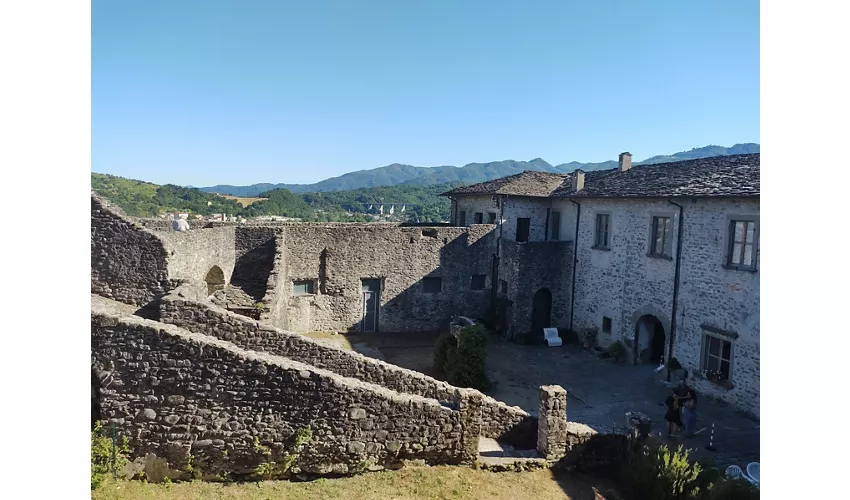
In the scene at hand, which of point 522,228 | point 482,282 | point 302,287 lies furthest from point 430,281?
point 302,287

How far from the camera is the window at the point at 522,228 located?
873 inches

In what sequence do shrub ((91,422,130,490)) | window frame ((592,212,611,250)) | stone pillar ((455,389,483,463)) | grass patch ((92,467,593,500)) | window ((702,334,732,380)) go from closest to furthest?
shrub ((91,422,130,490)) < grass patch ((92,467,593,500)) < stone pillar ((455,389,483,463)) < window ((702,334,732,380)) < window frame ((592,212,611,250))

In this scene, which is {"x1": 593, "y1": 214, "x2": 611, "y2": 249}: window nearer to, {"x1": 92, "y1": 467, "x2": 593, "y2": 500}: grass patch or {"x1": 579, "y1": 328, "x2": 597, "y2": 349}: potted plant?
{"x1": 579, "y1": 328, "x2": 597, "y2": 349}: potted plant

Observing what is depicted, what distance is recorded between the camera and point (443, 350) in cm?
1577

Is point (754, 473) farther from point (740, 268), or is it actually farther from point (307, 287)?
point (307, 287)

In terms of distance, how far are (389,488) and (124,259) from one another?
7.27 meters

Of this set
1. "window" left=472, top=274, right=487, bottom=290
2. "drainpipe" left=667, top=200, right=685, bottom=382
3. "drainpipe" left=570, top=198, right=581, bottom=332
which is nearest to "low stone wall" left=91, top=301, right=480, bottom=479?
"drainpipe" left=667, top=200, right=685, bottom=382

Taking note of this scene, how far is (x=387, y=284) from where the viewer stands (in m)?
20.5

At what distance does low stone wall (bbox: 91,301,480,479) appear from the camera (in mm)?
7617

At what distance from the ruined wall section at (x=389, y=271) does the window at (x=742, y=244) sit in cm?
952

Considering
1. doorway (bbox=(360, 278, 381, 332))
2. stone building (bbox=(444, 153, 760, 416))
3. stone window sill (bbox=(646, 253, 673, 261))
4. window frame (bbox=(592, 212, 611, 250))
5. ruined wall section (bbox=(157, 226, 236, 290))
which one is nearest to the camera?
ruined wall section (bbox=(157, 226, 236, 290))

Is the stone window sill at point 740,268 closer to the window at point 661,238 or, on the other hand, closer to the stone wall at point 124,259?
the window at point 661,238

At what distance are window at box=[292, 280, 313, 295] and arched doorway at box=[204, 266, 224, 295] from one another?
131 inches


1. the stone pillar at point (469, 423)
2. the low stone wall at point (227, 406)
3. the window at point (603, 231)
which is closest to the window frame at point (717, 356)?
the window at point (603, 231)
